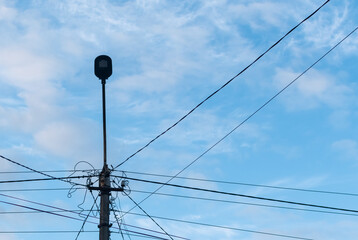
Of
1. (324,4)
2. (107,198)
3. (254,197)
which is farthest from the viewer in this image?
(254,197)

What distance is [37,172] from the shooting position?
1784 cm

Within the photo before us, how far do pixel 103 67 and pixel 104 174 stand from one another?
264 centimetres

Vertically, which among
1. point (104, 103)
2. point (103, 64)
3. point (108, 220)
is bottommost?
point (108, 220)

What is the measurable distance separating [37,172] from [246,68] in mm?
5910

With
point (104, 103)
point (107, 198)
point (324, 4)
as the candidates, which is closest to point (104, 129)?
point (104, 103)

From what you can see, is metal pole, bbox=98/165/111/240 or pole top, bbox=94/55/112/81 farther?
pole top, bbox=94/55/112/81

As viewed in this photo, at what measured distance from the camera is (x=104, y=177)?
16344 millimetres

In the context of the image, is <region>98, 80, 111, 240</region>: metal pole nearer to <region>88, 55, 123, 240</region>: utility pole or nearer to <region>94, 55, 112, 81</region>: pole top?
<region>88, 55, 123, 240</region>: utility pole

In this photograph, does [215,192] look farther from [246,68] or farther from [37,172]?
[37,172]

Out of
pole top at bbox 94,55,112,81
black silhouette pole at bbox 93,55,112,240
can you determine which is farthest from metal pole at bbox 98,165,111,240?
pole top at bbox 94,55,112,81

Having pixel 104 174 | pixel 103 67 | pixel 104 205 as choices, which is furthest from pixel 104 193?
pixel 103 67

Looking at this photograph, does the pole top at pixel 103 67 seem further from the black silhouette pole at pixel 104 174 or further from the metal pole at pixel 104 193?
the metal pole at pixel 104 193

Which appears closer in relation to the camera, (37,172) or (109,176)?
(109,176)

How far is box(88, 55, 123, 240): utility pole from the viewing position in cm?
1552
